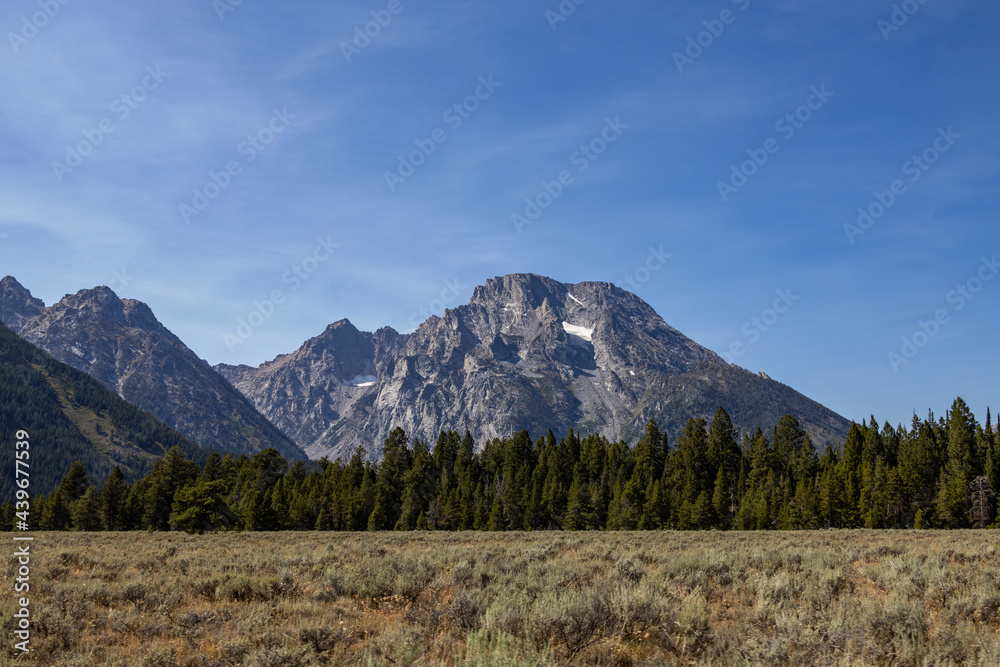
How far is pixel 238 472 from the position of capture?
9212 cm

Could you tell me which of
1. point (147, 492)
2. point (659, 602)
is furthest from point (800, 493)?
point (147, 492)

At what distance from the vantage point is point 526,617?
898 cm

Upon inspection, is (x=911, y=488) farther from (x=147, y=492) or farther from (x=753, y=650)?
(x=147, y=492)

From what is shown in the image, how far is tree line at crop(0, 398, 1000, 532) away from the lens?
72.8 meters

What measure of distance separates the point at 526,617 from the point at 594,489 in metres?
78.5

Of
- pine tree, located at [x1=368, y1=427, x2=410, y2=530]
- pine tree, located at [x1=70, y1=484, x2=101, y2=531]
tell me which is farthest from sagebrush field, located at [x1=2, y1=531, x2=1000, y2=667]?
pine tree, located at [x1=70, y1=484, x2=101, y2=531]

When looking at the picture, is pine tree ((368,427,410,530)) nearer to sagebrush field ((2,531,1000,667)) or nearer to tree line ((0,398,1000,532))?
tree line ((0,398,1000,532))

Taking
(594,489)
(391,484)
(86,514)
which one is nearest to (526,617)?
(594,489)

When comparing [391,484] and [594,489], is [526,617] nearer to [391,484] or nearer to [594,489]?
[594,489]

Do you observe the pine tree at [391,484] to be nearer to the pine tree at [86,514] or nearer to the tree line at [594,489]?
the tree line at [594,489]

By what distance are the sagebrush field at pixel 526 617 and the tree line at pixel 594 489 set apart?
175 feet

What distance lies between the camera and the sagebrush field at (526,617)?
7.76 meters

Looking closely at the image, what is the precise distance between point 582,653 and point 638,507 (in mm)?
75912

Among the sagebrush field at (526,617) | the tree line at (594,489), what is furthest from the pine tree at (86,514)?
the sagebrush field at (526,617)
